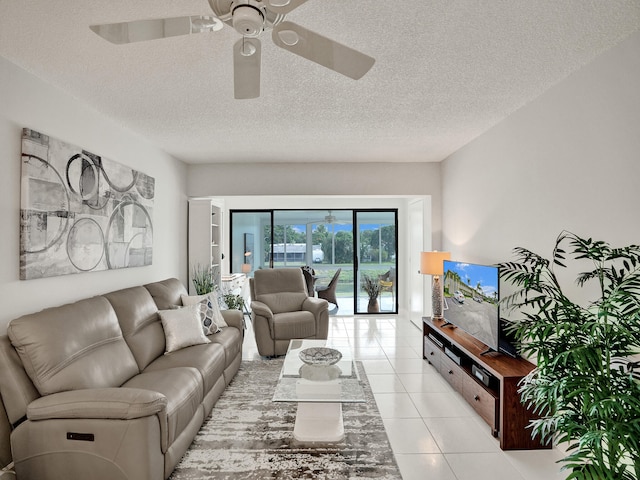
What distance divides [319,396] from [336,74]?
2.19 metres

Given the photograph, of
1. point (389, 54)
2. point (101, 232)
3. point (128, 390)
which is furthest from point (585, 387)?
point (101, 232)

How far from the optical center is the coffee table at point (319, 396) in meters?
2.52

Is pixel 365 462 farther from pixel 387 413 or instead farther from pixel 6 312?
pixel 6 312

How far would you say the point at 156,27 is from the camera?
4.46 feet

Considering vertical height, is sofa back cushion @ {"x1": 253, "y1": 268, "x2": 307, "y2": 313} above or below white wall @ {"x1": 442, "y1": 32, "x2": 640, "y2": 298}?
below

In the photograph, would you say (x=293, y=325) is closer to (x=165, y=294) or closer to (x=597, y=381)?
(x=165, y=294)

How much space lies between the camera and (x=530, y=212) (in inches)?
116

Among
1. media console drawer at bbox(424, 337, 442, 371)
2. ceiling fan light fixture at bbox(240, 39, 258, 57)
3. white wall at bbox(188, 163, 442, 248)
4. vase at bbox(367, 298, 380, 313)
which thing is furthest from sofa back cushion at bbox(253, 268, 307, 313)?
ceiling fan light fixture at bbox(240, 39, 258, 57)

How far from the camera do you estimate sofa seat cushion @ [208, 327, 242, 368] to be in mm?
3434

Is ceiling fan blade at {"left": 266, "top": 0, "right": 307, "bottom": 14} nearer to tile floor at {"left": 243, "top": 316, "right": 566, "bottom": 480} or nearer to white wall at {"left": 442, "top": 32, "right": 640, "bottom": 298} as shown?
white wall at {"left": 442, "top": 32, "right": 640, "bottom": 298}

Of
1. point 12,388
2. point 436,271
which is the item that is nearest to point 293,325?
point 436,271

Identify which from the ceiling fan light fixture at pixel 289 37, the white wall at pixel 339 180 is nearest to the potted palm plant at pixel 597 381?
the ceiling fan light fixture at pixel 289 37

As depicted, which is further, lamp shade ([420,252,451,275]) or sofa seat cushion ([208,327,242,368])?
lamp shade ([420,252,451,275])

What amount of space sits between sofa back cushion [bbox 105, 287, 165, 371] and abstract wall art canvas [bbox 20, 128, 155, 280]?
359 millimetres
